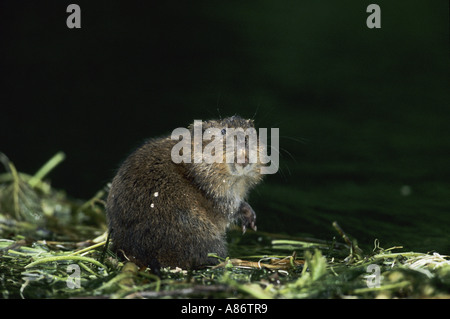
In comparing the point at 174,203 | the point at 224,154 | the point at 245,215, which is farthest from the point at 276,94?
the point at 174,203

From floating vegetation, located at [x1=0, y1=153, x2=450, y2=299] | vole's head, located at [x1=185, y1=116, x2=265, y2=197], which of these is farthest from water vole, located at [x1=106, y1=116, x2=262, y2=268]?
floating vegetation, located at [x1=0, y1=153, x2=450, y2=299]

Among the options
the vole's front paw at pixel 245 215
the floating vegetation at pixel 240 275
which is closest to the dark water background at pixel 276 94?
the vole's front paw at pixel 245 215

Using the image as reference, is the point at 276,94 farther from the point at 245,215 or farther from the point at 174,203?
the point at 174,203

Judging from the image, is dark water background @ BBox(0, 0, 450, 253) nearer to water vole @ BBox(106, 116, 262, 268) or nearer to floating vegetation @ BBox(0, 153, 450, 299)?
floating vegetation @ BBox(0, 153, 450, 299)

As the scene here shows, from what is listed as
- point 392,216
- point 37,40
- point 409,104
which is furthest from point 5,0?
point 392,216

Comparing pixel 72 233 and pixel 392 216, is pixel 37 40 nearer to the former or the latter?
pixel 72 233

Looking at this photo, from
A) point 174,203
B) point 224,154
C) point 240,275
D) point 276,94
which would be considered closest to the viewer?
point 240,275
